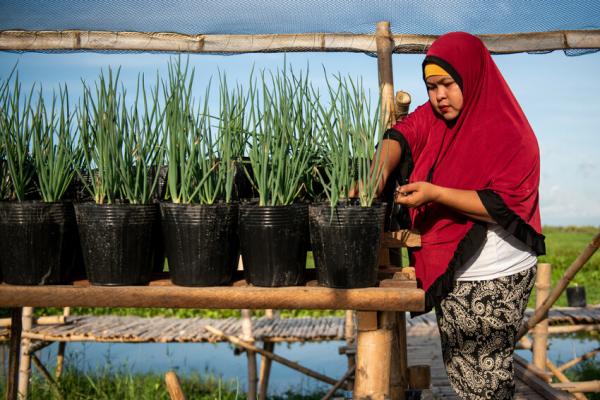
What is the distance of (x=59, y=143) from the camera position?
→ 2.12 meters

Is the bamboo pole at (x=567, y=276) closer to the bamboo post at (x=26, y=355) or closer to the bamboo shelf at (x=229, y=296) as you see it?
the bamboo shelf at (x=229, y=296)

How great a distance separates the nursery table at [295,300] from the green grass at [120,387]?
3.34m

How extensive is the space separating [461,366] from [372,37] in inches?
77.9

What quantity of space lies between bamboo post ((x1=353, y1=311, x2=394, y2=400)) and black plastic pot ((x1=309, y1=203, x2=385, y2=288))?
129 millimetres

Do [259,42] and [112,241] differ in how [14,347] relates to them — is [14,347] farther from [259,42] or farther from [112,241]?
[259,42]

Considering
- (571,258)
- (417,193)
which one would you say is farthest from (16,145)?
(571,258)

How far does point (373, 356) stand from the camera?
1.94 m

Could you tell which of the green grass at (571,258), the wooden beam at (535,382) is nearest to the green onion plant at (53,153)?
the wooden beam at (535,382)

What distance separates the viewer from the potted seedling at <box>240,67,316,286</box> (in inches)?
76.5

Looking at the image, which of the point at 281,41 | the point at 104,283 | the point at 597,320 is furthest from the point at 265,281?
the point at 597,320

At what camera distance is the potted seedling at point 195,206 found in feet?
6.49

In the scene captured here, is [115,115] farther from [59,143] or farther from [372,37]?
[372,37]

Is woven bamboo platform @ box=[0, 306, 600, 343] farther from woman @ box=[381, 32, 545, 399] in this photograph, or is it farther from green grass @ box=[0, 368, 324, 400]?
woman @ box=[381, 32, 545, 399]

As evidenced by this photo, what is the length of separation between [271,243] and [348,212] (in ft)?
0.84
